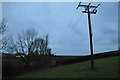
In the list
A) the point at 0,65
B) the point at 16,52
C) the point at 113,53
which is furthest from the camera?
the point at 16,52

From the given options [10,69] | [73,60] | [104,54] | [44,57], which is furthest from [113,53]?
[10,69]

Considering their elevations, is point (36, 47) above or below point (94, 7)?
below

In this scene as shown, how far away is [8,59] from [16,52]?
10.0 meters

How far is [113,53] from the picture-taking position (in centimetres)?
4944

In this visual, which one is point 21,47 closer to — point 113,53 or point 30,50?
point 30,50

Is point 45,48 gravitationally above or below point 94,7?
below

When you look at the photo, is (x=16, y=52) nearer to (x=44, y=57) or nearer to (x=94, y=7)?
(x=44, y=57)

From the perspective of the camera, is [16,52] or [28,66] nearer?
[28,66]

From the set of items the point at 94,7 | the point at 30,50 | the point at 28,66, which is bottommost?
the point at 28,66

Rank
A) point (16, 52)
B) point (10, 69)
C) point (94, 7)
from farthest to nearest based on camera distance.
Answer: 1. point (16, 52)
2. point (10, 69)
3. point (94, 7)

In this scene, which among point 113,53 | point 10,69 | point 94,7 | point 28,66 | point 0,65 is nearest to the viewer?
point 94,7

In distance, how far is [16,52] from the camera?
195 feet

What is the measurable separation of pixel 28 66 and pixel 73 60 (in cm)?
1054


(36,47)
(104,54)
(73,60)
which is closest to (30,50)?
(36,47)
